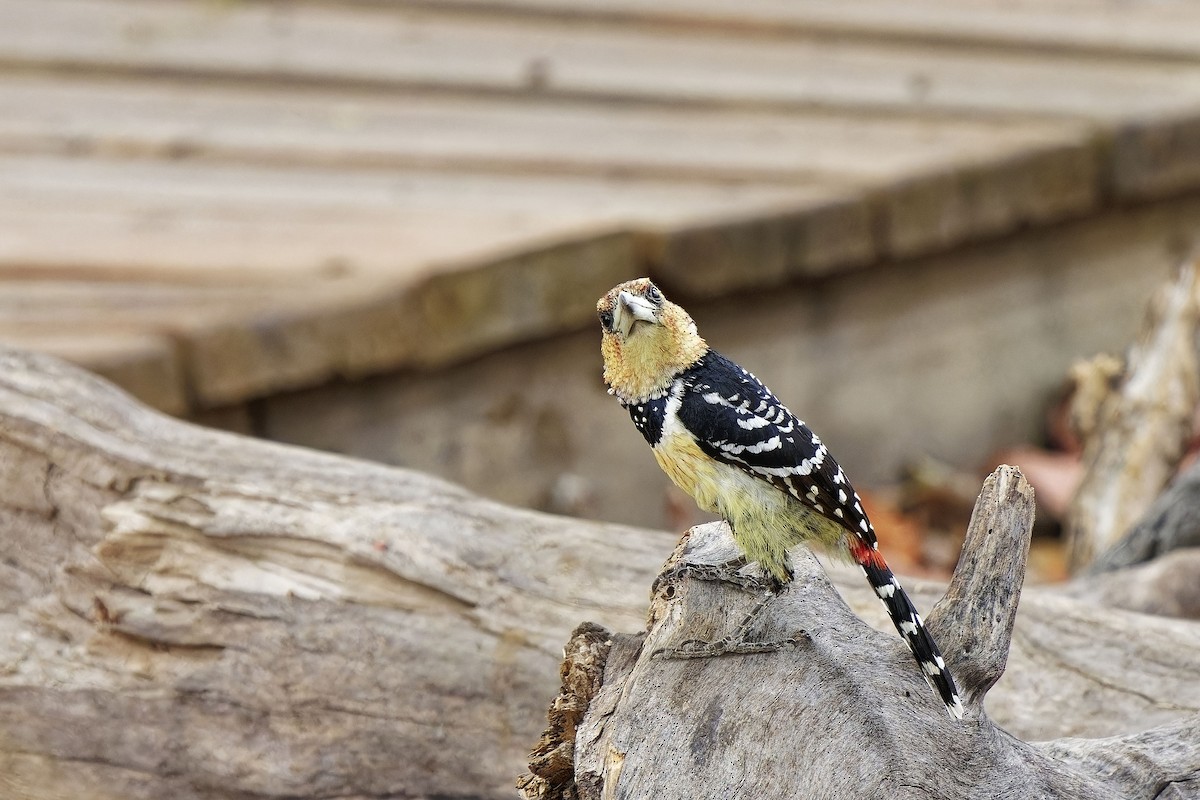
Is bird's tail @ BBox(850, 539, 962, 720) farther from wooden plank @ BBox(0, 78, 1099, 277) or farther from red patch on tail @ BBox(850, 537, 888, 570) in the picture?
wooden plank @ BBox(0, 78, 1099, 277)

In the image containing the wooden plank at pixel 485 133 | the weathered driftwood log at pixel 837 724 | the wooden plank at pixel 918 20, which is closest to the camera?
the weathered driftwood log at pixel 837 724

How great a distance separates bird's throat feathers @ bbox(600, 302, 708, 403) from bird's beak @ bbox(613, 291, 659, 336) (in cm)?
3

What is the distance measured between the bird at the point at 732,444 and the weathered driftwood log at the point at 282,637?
472mm

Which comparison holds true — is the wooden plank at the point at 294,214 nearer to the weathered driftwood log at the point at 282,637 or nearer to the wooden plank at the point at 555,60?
the wooden plank at the point at 555,60

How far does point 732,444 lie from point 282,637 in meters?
1.02

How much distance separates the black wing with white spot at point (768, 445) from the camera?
9.24ft

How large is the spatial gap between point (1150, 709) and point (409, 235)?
9.69ft

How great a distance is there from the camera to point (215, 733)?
10.2 ft

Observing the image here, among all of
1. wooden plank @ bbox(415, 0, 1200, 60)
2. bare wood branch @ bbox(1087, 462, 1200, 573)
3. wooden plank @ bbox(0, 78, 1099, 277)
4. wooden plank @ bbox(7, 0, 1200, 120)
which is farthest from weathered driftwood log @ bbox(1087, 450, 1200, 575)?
wooden plank @ bbox(415, 0, 1200, 60)

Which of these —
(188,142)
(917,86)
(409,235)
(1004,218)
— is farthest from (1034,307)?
(188,142)

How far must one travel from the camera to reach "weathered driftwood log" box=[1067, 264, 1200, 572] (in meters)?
4.39

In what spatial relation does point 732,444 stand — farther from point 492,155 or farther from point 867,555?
point 492,155

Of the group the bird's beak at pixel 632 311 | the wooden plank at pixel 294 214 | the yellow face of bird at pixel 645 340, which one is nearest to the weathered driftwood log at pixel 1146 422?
the wooden plank at pixel 294 214

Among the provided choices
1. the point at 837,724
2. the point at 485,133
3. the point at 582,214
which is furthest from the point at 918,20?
the point at 837,724
